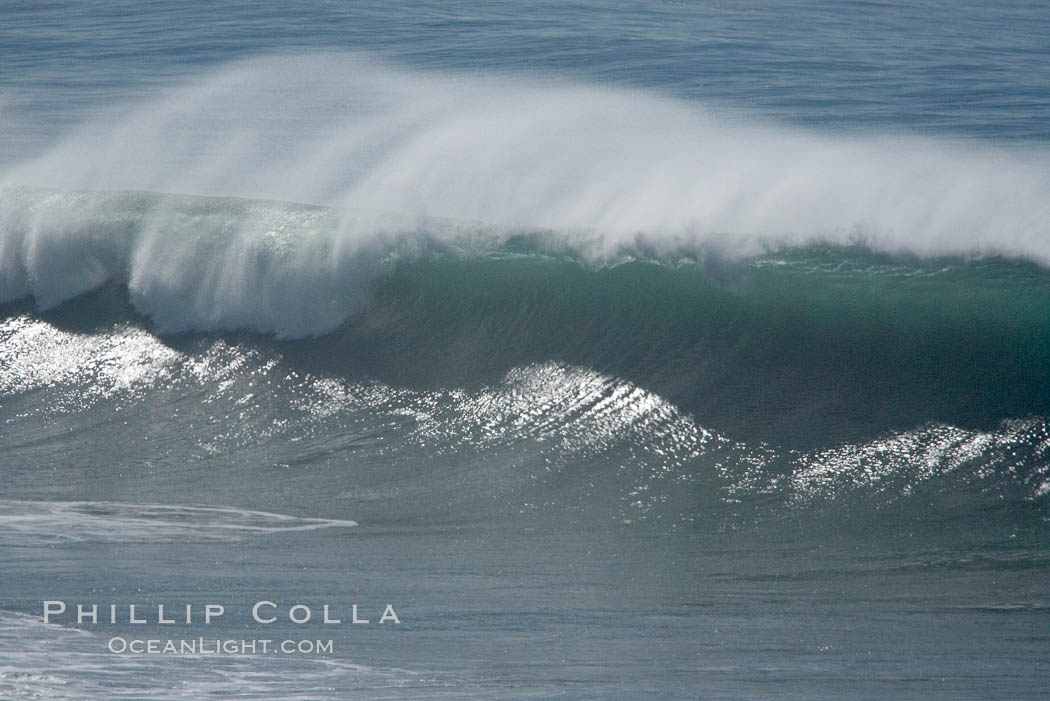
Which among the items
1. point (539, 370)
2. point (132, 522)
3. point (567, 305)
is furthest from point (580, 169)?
point (132, 522)

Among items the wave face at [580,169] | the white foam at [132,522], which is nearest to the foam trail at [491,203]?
the wave face at [580,169]

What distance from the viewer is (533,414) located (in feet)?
19.9

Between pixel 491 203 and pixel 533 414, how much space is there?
2.05 m

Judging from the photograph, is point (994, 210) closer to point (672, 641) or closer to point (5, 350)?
point (672, 641)

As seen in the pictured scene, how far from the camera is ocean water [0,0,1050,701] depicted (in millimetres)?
3598

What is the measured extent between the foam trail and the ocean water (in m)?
0.03

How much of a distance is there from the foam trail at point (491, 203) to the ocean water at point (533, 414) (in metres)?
0.03

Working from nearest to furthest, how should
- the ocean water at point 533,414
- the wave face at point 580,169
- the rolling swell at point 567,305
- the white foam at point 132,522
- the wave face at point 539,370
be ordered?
the ocean water at point 533,414 < the white foam at point 132,522 < the wave face at point 539,370 < the rolling swell at point 567,305 < the wave face at point 580,169

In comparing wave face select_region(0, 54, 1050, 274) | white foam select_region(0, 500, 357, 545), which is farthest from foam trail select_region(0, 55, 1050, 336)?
white foam select_region(0, 500, 357, 545)

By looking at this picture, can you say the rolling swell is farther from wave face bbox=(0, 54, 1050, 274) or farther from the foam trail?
wave face bbox=(0, 54, 1050, 274)

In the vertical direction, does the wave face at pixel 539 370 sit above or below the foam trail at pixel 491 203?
below

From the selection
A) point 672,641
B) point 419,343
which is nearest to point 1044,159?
point 419,343

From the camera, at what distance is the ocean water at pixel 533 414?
360 cm

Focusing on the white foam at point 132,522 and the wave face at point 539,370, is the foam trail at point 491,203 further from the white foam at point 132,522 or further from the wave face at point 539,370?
the white foam at point 132,522
